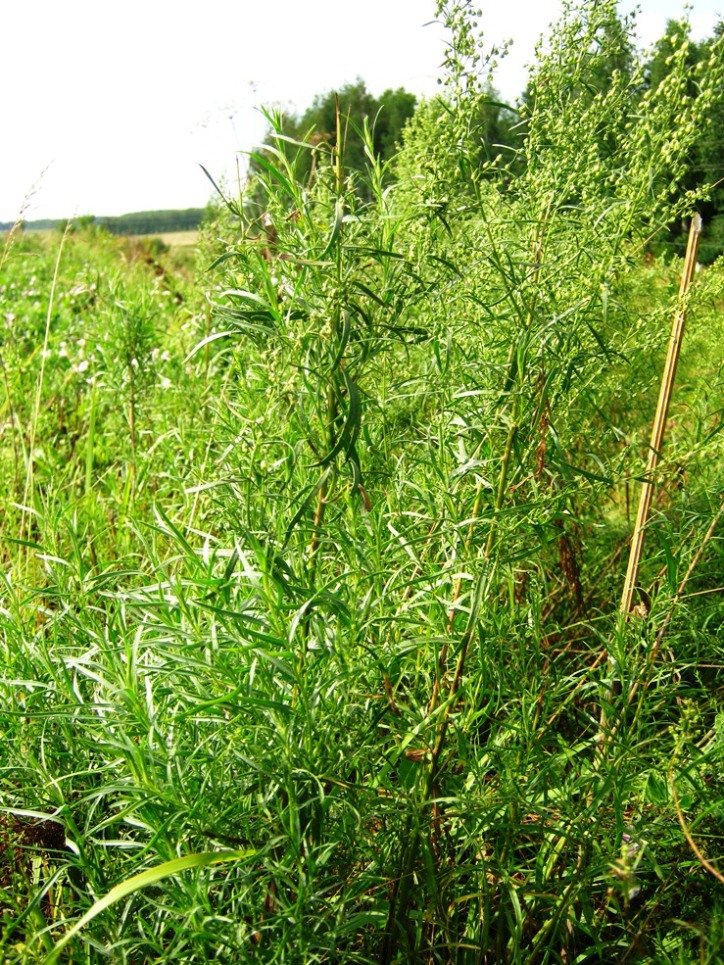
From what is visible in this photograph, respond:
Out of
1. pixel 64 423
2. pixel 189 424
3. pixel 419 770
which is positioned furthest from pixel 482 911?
pixel 64 423

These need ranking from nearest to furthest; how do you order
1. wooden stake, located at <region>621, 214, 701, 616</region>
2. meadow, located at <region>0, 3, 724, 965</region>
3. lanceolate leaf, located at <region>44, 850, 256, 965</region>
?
1. lanceolate leaf, located at <region>44, 850, 256, 965</region>
2. meadow, located at <region>0, 3, 724, 965</region>
3. wooden stake, located at <region>621, 214, 701, 616</region>

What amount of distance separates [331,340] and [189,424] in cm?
159

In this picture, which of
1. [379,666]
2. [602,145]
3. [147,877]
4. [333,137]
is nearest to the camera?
[147,877]

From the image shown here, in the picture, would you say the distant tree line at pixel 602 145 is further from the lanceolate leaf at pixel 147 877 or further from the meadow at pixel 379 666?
the lanceolate leaf at pixel 147 877

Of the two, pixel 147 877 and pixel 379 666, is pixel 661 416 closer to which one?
pixel 379 666

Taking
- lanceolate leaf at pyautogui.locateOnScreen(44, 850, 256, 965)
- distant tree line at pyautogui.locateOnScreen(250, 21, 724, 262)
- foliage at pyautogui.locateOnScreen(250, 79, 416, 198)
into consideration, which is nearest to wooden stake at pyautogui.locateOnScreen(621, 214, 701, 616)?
distant tree line at pyautogui.locateOnScreen(250, 21, 724, 262)

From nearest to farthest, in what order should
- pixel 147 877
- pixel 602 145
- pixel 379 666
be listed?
1. pixel 147 877
2. pixel 379 666
3. pixel 602 145

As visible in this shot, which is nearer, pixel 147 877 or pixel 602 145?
pixel 147 877

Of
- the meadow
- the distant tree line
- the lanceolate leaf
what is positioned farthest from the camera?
→ the distant tree line

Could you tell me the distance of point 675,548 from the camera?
183 cm

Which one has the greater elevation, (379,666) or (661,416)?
(661,416)

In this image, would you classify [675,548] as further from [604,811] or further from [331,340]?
[331,340]

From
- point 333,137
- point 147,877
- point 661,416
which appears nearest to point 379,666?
point 147,877

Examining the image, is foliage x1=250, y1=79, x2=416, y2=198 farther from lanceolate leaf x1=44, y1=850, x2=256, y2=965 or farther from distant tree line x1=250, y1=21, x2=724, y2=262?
lanceolate leaf x1=44, y1=850, x2=256, y2=965
